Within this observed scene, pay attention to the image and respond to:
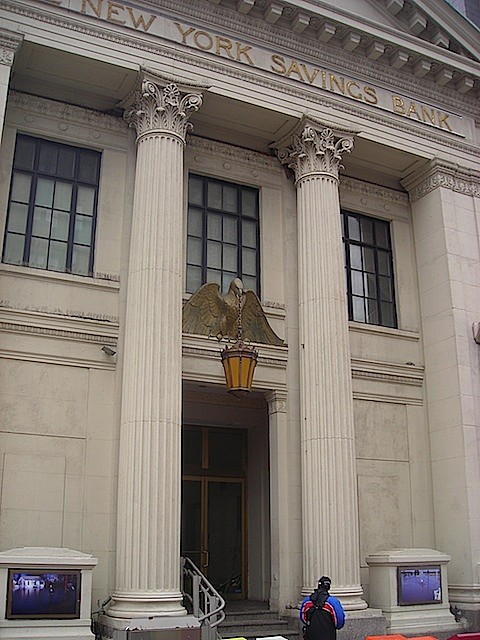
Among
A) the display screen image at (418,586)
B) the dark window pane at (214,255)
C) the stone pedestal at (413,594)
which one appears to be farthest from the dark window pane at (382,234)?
the display screen image at (418,586)

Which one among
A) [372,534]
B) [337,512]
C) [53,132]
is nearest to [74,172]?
[53,132]

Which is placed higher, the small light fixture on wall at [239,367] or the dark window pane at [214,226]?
the dark window pane at [214,226]

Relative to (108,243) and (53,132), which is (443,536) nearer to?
(108,243)

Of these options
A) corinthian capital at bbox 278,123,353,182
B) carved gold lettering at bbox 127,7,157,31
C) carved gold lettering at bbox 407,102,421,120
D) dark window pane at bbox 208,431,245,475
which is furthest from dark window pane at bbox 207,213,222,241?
carved gold lettering at bbox 407,102,421,120

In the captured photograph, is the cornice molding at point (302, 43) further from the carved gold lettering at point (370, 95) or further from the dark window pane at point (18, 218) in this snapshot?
the dark window pane at point (18, 218)

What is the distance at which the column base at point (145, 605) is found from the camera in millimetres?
11758

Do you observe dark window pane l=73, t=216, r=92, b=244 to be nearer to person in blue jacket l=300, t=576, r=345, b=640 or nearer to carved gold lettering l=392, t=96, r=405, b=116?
Result: carved gold lettering l=392, t=96, r=405, b=116

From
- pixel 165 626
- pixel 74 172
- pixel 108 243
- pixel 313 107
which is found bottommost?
pixel 165 626

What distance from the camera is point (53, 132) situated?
593 inches

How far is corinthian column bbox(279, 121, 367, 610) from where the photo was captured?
1403cm

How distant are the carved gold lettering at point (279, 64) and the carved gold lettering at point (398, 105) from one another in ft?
9.78

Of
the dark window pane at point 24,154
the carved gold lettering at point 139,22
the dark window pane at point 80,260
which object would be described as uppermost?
the carved gold lettering at point 139,22

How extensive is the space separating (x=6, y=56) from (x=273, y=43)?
225 inches

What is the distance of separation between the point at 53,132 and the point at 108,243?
2454mm
